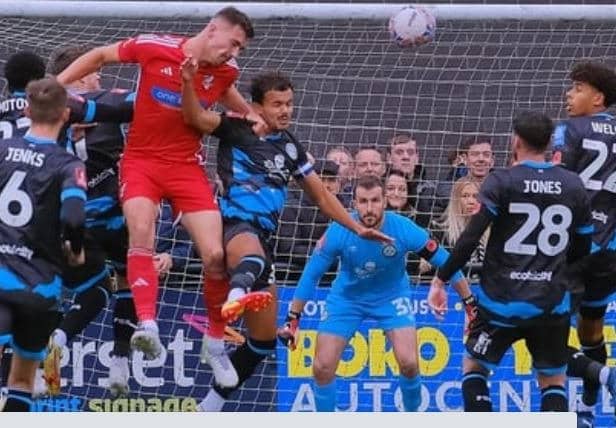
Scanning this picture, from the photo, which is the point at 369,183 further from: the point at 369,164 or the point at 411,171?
the point at 411,171

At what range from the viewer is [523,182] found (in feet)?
34.3

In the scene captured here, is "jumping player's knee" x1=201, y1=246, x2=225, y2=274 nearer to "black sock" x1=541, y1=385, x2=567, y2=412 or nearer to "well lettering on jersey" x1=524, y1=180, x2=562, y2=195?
"well lettering on jersey" x1=524, y1=180, x2=562, y2=195

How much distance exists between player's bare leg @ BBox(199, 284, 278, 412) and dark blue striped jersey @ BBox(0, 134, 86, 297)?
152 centimetres

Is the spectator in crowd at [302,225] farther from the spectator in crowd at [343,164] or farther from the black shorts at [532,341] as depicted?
the black shorts at [532,341]

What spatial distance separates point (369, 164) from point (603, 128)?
2050mm

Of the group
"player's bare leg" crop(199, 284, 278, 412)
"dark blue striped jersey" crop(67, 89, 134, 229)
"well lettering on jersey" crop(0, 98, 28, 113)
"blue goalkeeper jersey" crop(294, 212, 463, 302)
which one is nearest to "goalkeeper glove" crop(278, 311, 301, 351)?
"blue goalkeeper jersey" crop(294, 212, 463, 302)

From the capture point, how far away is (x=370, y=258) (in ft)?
39.2

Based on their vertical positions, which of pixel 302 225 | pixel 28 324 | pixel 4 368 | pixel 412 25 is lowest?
pixel 4 368

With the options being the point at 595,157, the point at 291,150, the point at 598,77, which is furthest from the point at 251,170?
the point at 598,77

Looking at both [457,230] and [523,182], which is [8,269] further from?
[457,230]

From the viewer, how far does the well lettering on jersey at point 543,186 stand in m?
10.4

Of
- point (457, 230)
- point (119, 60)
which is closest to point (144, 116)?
point (119, 60)

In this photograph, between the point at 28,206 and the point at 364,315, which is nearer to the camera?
the point at 28,206

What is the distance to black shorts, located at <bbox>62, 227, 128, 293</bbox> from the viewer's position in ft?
37.4
